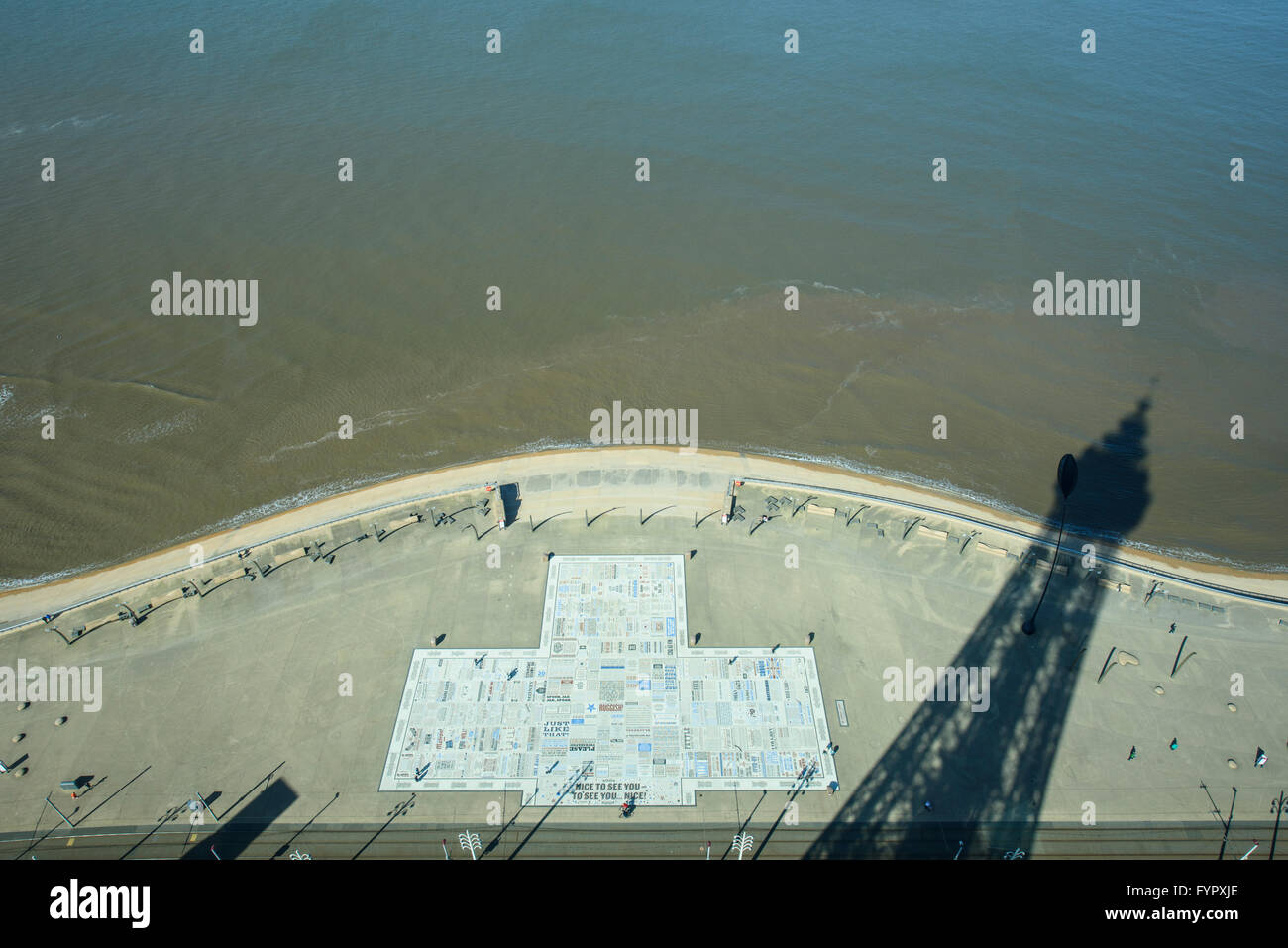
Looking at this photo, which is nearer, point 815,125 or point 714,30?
point 815,125

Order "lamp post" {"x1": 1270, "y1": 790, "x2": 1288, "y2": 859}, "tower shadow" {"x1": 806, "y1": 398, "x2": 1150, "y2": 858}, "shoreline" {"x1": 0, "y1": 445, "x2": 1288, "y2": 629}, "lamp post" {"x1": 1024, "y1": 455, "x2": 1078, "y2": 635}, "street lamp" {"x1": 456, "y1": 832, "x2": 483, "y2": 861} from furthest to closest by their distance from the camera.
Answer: "shoreline" {"x1": 0, "y1": 445, "x2": 1288, "y2": 629} < "lamp post" {"x1": 1024, "y1": 455, "x2": 1078, "y2": 635} < "lamp post" {"x1": 1270, "y1": 790, "x2": 1288, "y2": 859} < "tower shadow" {"x1": 806, "y1": 398, "x2": 1150, "y2": 858} < "street lamp" {"x1": 456, "y1": 832, "x2": 483, "y2": 861}

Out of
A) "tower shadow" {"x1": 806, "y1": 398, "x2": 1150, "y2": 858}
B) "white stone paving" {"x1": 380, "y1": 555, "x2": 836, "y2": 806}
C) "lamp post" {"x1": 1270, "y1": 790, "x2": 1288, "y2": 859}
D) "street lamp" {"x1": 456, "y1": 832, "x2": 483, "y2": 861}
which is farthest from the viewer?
"white stone paving" {"x1": 380, "y1": 555, "x2": 836, "y2": 806}

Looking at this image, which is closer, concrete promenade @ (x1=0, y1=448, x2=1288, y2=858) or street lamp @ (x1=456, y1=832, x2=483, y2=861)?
street lamp @ (x1=456, y1=832, x2=483, y2=861)

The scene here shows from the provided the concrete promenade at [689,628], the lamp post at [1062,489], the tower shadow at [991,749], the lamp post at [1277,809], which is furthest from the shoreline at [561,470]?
the lamp post at [1277,809]

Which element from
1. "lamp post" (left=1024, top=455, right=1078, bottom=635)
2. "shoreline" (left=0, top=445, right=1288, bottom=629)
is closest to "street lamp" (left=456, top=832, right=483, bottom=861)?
"shoreline" (left=0, top=445, right=1288, bottom=629)

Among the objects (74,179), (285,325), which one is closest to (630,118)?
(285,325)

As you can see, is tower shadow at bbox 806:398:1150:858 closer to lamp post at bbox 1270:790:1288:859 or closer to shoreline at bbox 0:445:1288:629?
shoreline at bbox 0:445:1288:629

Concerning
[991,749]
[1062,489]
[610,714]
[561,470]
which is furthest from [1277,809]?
[561,470]

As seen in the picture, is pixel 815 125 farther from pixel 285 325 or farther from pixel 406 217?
pixel 285 325
